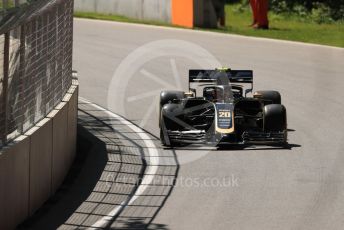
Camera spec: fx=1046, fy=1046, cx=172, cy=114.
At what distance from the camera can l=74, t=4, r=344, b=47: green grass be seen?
3275 centimetres

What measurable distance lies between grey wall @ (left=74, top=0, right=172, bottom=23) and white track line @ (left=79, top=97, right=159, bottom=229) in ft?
49.8

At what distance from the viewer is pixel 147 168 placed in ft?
50.0

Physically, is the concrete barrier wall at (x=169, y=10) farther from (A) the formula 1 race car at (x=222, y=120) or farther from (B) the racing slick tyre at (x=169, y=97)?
(A) the formula 1 race car at (x=222, y=120)

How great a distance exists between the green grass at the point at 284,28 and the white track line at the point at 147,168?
1300 centimetres

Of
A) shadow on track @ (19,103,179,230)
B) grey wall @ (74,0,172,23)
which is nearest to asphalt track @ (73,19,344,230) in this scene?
shadow on track @ (19,103,179,230)

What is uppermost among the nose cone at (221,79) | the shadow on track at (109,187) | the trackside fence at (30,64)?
the trackside fence at (30,64)

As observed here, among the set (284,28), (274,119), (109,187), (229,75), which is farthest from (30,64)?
(284,28)

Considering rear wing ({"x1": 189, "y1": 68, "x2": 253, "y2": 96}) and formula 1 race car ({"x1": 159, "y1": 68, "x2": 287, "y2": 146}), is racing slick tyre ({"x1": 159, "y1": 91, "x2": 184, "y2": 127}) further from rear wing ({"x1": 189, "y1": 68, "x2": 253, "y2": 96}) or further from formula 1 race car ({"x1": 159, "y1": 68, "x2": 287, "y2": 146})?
rear wing ({"x1": 189, "y1": 68, "x2": 253, "y2": 96})

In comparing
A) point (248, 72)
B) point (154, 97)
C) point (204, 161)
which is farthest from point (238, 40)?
point (204, 161)

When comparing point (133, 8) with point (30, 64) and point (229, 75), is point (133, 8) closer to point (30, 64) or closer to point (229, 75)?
point (229, 75)

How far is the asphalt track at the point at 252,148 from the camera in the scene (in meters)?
12.7

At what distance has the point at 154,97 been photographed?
2184cm

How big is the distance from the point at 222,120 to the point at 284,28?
1979 centimetres

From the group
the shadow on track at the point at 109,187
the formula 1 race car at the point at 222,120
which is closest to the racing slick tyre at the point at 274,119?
the formula 1 race car at the point at 222,120
